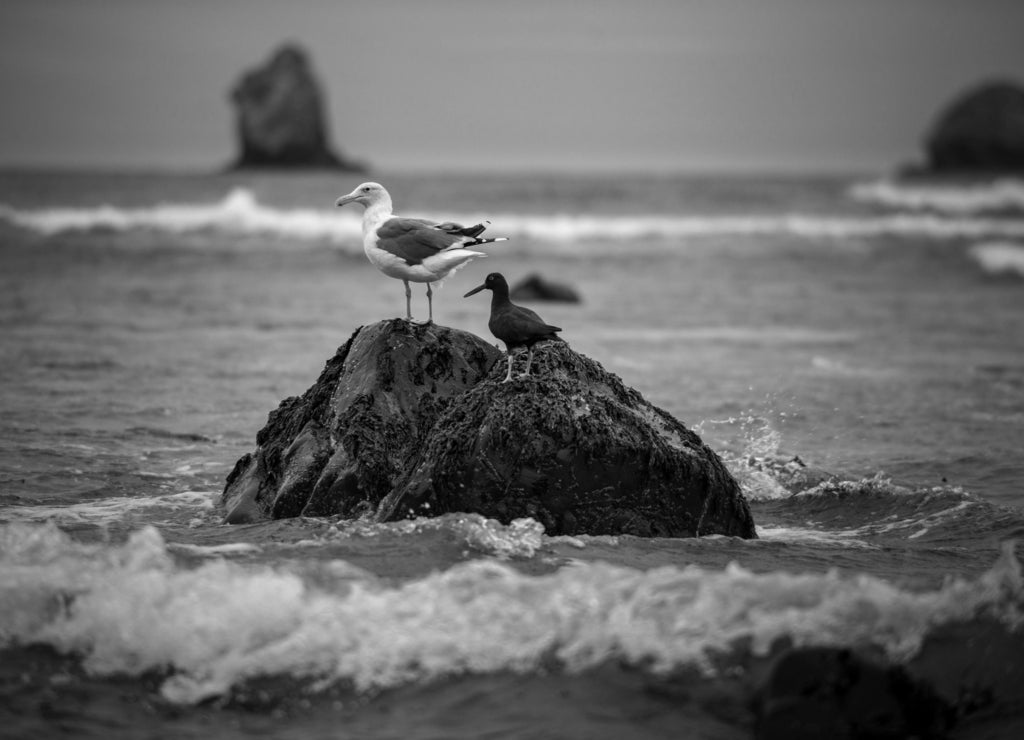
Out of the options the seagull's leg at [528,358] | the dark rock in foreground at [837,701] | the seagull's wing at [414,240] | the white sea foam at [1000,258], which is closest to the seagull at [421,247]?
the seagull's wing at [414,240]

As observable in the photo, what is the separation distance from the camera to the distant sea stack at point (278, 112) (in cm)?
10219

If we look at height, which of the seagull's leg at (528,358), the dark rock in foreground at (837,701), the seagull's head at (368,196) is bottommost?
the dark rock in foreground at (837,701)

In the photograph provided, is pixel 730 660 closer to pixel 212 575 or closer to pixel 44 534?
pixel 212 575

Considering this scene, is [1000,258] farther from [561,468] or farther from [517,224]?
[561,468]

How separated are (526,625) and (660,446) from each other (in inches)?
74.7

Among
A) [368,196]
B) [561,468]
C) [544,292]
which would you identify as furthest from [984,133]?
[561,468]

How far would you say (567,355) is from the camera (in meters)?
7.61

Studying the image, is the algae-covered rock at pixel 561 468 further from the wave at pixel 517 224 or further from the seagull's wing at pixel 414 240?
the wave at pixel 517 224

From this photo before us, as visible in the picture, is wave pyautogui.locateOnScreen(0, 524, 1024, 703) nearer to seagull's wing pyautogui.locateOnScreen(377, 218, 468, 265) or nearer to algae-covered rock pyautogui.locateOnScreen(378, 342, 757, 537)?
algae-covered rock pyautogui.locateOnScreen(378, 342, 757, 537)

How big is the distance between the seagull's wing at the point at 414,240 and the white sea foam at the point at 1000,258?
25.1 meters

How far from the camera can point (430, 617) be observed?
5691mm

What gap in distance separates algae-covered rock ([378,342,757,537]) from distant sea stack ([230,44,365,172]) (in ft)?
324

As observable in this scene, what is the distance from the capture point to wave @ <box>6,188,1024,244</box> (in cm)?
4119

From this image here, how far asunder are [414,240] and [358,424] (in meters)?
1.30
